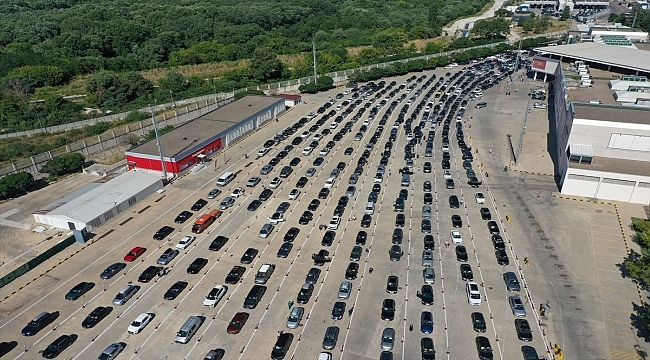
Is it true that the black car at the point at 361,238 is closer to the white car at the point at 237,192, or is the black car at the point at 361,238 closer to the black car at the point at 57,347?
the white car at the point at 237,192

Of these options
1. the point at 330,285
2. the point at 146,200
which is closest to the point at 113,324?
the point at 330,285

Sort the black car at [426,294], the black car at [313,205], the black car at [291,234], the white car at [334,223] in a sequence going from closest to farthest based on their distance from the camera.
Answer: the black car at [426,294], the black car at [291,234], the white car at [334,223], the black car at [313,205]

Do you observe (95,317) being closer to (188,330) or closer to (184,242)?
(188,330)

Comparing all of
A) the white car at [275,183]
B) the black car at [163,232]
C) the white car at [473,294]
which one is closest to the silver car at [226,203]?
the white car at [275,183]

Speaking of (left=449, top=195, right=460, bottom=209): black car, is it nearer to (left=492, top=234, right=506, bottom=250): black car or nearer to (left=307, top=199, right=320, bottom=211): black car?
(left=492, top=234, right=506, bottom=250): black car

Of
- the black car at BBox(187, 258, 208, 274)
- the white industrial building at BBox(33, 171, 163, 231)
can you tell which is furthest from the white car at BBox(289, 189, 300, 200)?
the white industrial building at BBox(33, 171, 163, 231)

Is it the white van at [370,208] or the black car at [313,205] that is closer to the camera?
the white van at [370,208]
